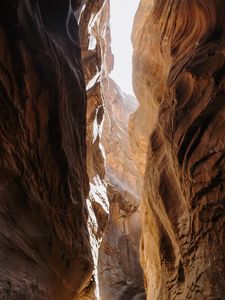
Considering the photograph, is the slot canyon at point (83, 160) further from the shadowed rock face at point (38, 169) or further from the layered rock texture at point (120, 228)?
the layered rock texture at point (120, 228)

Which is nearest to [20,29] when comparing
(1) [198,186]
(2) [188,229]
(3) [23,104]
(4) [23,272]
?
(3) [23,104]

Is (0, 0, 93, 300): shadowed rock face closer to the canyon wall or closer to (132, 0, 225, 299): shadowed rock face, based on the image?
(132, 0, 225, 299): shadowed rock face

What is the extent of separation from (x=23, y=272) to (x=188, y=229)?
3846mm

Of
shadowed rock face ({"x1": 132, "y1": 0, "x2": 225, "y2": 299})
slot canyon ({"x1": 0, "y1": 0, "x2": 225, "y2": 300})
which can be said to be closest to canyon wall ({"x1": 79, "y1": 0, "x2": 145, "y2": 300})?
slot canyon ({"x1": 0, "y1": 0, "x2": 225, "y2": 300})

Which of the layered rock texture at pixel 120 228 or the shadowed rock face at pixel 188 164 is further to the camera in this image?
the layered rock texture at pixel 120 228

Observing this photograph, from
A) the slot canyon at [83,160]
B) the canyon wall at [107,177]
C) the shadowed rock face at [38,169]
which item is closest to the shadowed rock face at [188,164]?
the slot canyon at [83,160]

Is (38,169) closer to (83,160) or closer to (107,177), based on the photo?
(83,160)

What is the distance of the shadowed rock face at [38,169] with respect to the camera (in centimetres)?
519

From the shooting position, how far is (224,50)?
8188 mm

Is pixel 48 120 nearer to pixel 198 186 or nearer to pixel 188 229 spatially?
pixel 198 186

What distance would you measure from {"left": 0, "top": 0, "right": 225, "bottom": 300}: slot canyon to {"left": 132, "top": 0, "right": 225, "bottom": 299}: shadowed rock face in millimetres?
28

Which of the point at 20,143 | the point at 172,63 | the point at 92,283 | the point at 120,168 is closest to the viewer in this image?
the point at 20,143

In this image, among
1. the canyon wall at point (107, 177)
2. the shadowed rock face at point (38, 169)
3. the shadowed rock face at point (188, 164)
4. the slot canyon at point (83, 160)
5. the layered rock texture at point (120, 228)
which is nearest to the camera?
the shadowed rock face at point (38, 169)

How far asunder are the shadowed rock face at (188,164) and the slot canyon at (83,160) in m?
0.03
